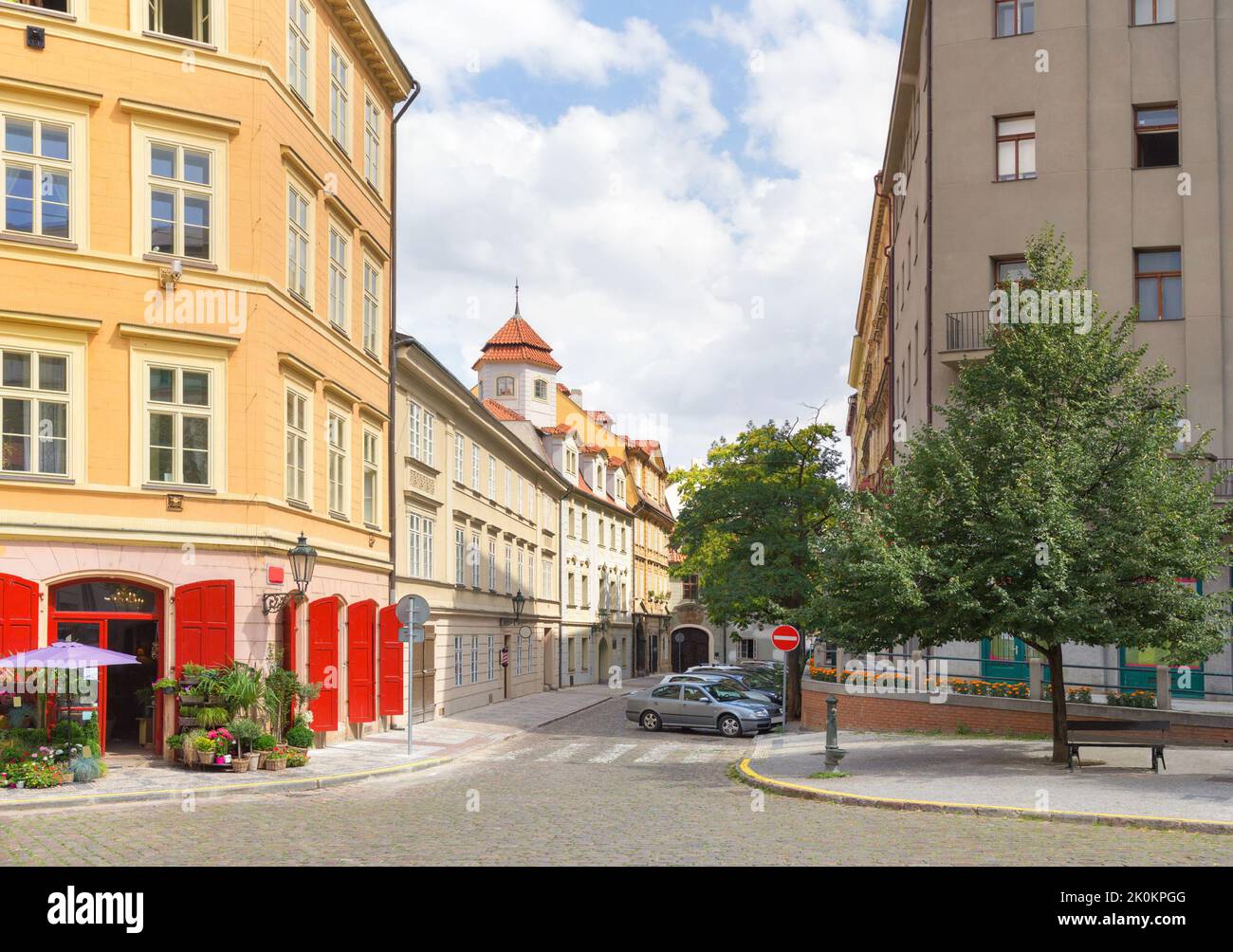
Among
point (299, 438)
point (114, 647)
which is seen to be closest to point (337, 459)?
point (299, 438)

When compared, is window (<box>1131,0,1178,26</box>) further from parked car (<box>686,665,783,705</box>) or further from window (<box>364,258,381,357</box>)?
parked car (<box>686,665,783,705</box>)

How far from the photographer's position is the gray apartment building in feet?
95.1

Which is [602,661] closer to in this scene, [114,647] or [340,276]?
[340,276]

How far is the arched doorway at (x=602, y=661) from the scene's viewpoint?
65125 mm

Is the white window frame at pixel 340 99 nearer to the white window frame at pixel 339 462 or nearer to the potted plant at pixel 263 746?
the white window frame at pixel 339 462

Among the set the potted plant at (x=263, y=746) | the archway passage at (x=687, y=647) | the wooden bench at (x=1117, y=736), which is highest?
the wooden bench at (x=1117, y=736)

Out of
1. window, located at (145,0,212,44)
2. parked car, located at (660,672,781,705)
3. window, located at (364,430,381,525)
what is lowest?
parked car, located at (660,672,781,705)

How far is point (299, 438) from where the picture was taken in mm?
24016

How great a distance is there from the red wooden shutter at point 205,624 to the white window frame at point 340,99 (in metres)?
10.4

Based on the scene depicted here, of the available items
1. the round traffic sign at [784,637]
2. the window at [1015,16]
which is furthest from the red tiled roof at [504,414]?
the round traffic sign at [784,637]

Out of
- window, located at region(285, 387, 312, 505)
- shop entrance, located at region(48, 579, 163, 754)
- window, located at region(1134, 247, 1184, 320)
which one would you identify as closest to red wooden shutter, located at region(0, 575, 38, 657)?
shop entrance, located at region(48, 579, 163, 754)

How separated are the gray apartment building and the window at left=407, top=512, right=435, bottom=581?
12957 mm

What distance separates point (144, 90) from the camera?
2106 centimetres

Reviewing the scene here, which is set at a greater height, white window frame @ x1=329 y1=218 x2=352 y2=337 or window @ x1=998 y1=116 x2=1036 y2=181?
window @ x1=998 y1=116 x2=1036 y2=181
